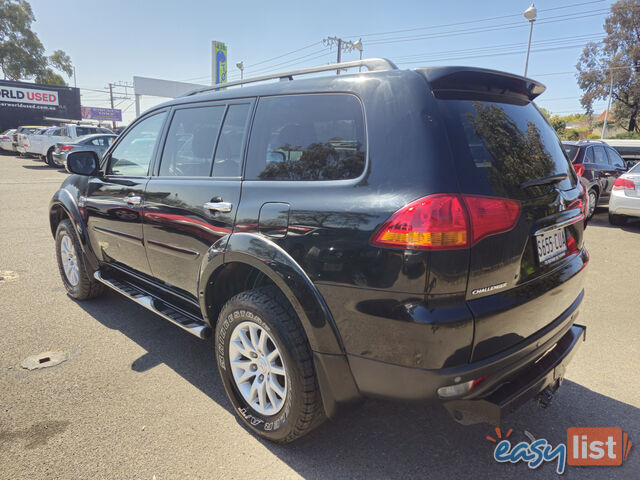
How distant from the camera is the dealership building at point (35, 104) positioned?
1272 inches

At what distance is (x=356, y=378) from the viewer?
1.92 meters

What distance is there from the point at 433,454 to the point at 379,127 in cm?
169

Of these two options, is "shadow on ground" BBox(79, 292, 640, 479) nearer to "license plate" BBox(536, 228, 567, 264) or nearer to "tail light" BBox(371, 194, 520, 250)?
"tail light" BBox(371, 194, 520, 250)

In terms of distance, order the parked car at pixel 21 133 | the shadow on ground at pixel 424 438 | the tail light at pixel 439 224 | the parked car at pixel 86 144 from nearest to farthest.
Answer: the tail light at pixel 439 224 → the shadow on ground at pixel 424 438 → the parked car at pixel 86 144 → the parked car at pixel 21 133

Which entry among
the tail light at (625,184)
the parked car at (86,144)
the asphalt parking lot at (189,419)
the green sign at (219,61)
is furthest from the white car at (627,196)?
the green sign at (219,61)

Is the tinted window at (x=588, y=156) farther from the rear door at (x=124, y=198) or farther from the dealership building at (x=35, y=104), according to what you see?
the dealership building at (x=35, y=104)

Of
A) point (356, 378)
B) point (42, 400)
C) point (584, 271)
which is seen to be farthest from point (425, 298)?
point (42, 400)

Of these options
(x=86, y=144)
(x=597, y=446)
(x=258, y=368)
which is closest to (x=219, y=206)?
(x=258, y=368)

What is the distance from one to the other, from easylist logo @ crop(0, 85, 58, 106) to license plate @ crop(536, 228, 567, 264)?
1581 inches

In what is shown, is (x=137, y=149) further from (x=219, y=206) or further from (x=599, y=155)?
(x=599, y=155)

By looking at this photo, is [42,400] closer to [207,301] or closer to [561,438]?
[207,301]

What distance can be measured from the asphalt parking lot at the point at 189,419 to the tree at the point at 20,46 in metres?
51.7

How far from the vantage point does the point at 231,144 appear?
2.63 metres

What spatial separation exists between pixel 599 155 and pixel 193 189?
967 centimetres
